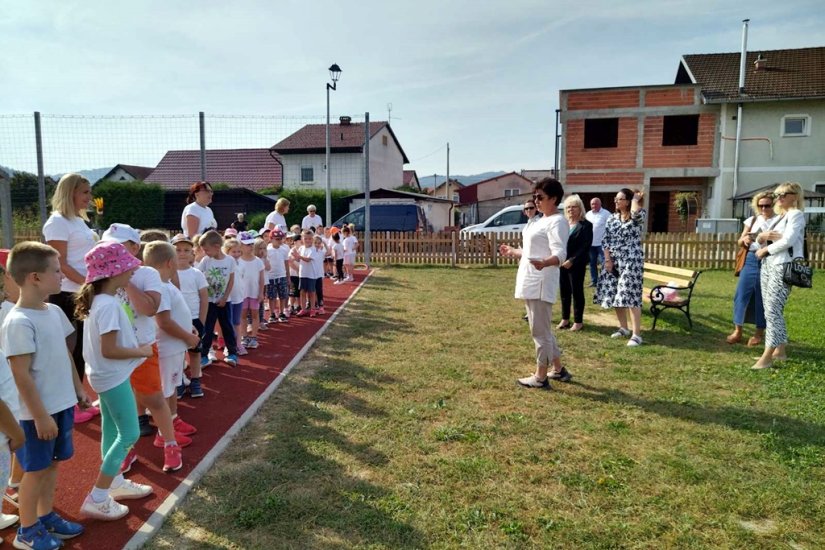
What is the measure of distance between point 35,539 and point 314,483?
1.48m

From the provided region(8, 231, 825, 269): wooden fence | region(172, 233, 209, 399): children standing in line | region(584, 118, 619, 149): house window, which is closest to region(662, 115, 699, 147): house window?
region(584, 118, 619, 149): house window

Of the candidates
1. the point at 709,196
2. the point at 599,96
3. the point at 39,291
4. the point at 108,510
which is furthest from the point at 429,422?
the point at 709,196

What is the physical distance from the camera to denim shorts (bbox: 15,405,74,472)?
2637 millimetres

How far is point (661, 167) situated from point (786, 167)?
5.37 metres

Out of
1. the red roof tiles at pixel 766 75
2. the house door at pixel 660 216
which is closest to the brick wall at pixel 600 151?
the red roof tiles at pixel 766 75

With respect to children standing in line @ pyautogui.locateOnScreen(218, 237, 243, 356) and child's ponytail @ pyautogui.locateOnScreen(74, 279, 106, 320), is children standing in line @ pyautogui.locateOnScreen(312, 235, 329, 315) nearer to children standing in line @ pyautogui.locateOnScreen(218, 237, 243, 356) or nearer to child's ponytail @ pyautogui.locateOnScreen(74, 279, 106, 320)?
children standing in line @ pyautogui.locateOnScreen(218, 237, 243, 356)

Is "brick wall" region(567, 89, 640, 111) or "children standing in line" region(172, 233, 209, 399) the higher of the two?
"brick wall" region(567, 89, 640, 111)

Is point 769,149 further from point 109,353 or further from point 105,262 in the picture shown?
point 109,353

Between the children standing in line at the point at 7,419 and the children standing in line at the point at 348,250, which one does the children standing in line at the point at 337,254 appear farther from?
the children standing in line at the point at 7,419

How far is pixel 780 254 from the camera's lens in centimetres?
570

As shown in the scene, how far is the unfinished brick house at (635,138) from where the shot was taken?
79.2 ft

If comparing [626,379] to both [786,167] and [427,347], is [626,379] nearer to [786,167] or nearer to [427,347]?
[427,347]

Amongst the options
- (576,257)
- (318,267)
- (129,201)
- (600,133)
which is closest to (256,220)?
(129,201)

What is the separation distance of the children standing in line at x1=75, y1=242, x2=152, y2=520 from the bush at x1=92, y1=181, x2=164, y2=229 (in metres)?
21.1
